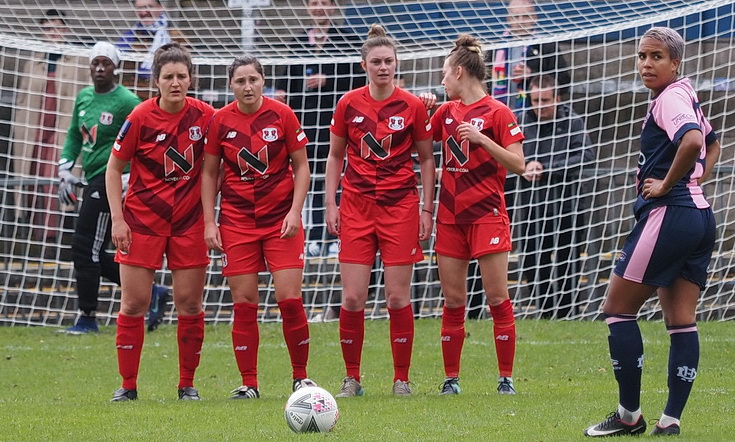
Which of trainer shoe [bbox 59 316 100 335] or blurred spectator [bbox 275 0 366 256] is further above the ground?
blurred spectator [bbox 275 0 366 256]

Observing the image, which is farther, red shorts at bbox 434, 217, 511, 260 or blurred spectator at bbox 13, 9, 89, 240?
blurred spectator at bbox 13, 9, 89, 240

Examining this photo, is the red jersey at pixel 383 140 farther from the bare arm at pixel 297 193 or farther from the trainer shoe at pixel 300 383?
the trainer shoe at pixel 300 383

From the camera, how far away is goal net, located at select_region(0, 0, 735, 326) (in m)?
11.3

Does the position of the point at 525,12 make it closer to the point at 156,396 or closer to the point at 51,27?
the point at 51,27

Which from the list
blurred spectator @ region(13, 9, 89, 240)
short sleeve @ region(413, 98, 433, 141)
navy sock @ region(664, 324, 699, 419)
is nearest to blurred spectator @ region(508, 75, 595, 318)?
short sleeve @ region(413, 98, 433, 141)

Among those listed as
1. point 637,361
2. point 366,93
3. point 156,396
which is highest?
point 366,93

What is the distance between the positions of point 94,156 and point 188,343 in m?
3.11

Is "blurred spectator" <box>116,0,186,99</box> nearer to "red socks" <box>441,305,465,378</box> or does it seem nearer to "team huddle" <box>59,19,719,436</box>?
"team huddle" <box>59,19,719,436</box>

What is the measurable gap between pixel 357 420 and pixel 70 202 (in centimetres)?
486

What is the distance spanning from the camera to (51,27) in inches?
441

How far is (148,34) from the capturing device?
11.7 metres

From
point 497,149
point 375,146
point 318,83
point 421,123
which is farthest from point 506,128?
point 318,83

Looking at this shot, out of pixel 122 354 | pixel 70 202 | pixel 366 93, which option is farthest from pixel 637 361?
pixel 70 202

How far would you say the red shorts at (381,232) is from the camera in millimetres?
7145
